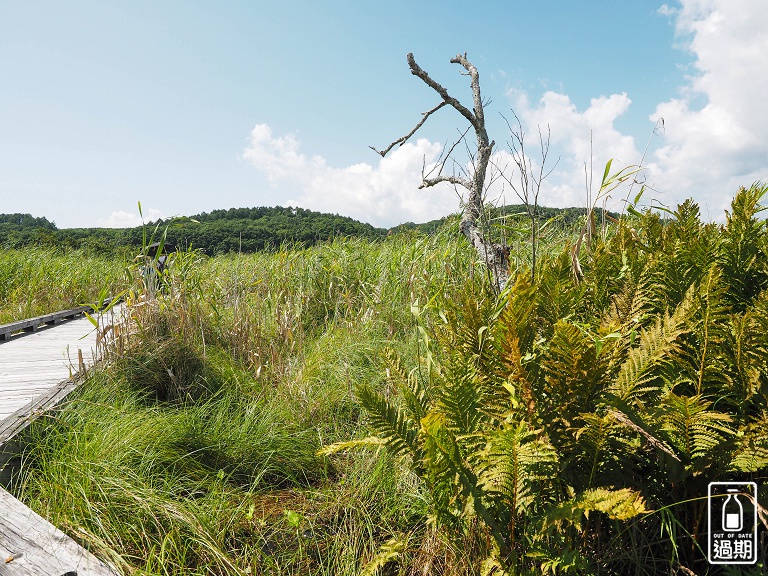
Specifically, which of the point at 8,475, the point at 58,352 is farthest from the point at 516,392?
the point at 58,352

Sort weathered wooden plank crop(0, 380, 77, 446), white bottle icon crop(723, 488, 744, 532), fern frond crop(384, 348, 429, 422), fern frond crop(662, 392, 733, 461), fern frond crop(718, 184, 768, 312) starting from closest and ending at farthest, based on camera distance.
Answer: fern frond crop(662, 392, 733, 461)
white bottle icon crop(723, 488, 744, 532)
fern frond crop(384, 348, 429, 422)
fern frond crop(718, 184, 768, 312)
weathered wooden plank crop(0, 380, 77, 446)

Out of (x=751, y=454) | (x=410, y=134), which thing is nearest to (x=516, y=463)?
(x=751, y=454)

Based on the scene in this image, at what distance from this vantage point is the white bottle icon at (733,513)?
1.42 meters

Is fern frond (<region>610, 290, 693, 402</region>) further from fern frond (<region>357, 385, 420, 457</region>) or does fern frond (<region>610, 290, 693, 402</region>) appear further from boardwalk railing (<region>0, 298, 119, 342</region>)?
boardwalk railing (<region>0, 298, 119, 342</region>)

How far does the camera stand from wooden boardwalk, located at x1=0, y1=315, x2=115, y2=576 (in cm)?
203

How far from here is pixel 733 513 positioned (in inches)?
55.9

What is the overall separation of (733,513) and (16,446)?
3.72 m

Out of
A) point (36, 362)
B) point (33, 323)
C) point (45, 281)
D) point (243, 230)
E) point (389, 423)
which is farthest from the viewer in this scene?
point (243, 230)

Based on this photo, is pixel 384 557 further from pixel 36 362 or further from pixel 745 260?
pixel 36 362

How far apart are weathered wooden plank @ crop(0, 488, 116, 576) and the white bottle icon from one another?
218cm

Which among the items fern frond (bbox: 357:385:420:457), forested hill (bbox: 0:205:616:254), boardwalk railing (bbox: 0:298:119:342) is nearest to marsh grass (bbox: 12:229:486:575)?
fern frond (bbox: 357:385:420:457)

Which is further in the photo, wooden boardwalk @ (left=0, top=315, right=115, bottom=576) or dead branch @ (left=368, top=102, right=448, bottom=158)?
dead branch @ (left=368, top=102, right=448, bottom=158)

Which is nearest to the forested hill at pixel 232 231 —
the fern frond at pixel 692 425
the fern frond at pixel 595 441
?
the fern frond at pixel 595 441

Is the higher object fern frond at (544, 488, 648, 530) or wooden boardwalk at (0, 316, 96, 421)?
fern frond at (544, 488, 648, 530)
